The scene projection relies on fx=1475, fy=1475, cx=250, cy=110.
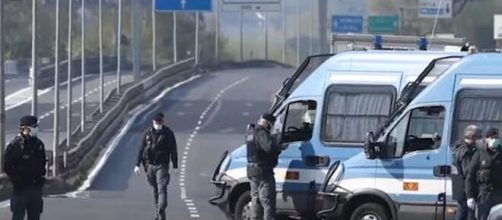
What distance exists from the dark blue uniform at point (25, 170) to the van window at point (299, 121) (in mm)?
4317

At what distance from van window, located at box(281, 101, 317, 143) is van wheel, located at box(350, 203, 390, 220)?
6.51 feet

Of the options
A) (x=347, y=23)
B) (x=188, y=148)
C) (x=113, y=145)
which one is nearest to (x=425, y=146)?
(x=188, y=148)

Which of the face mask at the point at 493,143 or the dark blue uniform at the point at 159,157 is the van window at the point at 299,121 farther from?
the face mask at the point at 493,143

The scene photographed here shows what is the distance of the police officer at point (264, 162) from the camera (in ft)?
61.1

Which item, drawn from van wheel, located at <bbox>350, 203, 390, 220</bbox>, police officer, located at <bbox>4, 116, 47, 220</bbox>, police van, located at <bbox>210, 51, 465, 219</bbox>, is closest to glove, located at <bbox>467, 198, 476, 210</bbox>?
van wheel, located at <bbox>350, 203, 390, 220</bbox>

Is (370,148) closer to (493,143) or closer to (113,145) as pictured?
(493,143)

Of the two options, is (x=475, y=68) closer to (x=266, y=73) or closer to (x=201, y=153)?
(x=201, y=153)

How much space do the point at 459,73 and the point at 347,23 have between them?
62000mm

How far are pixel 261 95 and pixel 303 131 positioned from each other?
53.7m

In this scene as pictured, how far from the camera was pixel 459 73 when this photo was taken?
58.7ft

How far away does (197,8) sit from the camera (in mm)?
64562

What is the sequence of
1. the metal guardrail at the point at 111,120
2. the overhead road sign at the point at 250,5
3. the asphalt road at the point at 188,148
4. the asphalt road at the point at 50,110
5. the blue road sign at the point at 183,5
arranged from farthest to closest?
the blue road sign at the point at 183,5, the overhead road sign at the point at 250,5, the asphalt road at the point at 50,110, the metal guardrail at the point at 111,120, the asphalt road at the point at 188,148

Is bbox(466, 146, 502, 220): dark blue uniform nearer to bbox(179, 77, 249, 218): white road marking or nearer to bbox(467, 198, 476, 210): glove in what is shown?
bbox(467, 198, 476, 210): glove

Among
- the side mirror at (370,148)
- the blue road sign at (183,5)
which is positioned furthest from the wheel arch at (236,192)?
the blue road sign at (183,5)
